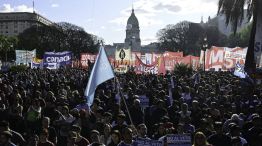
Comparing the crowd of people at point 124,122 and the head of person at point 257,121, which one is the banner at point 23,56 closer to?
the crowd of people at point 124,122

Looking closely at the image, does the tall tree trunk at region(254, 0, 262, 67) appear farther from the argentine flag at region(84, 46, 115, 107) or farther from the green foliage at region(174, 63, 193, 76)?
the green foliage at region(174, 63, 193, 76)

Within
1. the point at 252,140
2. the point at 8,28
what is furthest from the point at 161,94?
the point at 8,28

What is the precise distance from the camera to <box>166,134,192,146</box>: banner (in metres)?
8.83

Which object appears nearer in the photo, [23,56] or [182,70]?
[182,70]

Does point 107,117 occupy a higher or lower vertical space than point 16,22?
lower

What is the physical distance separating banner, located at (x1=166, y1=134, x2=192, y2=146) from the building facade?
164 m

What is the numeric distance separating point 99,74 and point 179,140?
2922mm

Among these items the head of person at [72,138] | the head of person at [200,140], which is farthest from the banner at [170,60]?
the head of person at [200,140]

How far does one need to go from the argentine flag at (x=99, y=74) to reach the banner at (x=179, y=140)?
8.82ft

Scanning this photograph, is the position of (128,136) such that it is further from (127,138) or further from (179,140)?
(179,140)

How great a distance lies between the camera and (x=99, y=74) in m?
11.2

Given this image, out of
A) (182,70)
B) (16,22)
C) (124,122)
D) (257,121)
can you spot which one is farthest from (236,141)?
(16,22)

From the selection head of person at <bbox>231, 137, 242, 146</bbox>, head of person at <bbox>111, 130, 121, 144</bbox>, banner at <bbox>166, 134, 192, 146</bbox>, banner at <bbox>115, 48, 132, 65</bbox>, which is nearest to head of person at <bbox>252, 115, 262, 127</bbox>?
head of person at <bbox>231, 137, 242, 146</bbox>

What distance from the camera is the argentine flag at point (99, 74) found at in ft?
36.4
